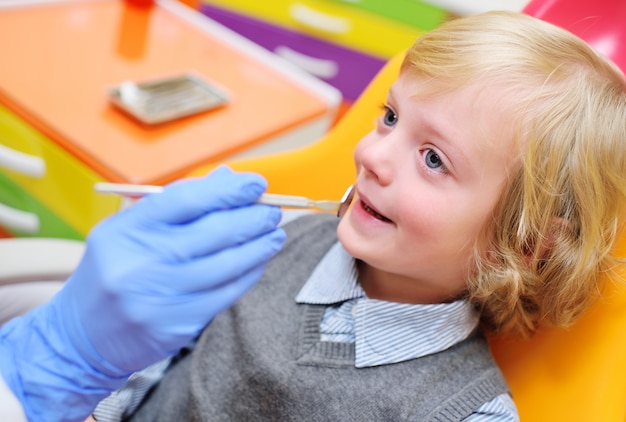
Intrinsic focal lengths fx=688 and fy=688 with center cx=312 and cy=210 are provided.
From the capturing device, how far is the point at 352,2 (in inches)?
80.1

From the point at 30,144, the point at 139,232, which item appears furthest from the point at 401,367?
the point at 30,144

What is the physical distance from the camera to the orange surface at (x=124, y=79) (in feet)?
4.25

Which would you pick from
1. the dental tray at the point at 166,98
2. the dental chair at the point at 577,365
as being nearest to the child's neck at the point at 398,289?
the dental chair at the point at 577,365

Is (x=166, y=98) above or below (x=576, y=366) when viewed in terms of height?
below

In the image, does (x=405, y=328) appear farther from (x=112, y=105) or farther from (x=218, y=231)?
(x=112, y=105)

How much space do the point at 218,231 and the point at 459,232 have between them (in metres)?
0.28

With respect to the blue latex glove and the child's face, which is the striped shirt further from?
the blue latex glove

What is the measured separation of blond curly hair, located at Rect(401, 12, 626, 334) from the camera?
2.50 ft

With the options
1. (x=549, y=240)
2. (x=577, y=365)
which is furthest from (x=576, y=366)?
(x=549, y=240)

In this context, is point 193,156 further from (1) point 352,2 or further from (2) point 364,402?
(1) point 352,2

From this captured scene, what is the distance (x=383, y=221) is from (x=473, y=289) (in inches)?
5.5

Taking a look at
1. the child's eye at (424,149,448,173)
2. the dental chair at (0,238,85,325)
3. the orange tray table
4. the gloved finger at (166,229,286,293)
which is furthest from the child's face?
the orange tray table

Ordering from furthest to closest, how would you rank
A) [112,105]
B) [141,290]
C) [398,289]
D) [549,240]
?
[112,105]
[398,289]
[549,240]
[141,290]

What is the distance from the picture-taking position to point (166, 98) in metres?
1.44
